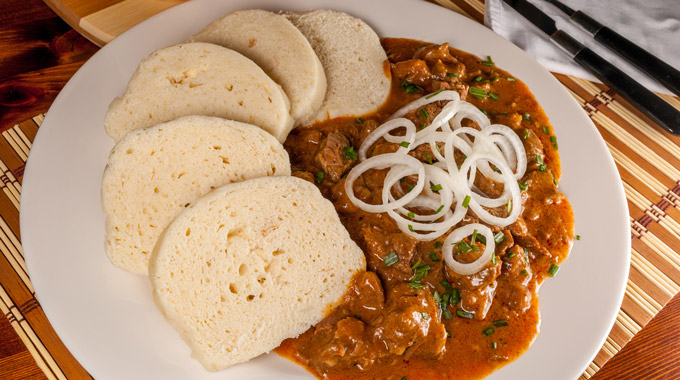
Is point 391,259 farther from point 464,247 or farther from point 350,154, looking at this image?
point 350,154

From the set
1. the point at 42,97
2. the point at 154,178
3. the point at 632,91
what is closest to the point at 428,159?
the point at 154,178

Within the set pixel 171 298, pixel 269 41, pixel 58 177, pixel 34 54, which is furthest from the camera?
pixel 34 54

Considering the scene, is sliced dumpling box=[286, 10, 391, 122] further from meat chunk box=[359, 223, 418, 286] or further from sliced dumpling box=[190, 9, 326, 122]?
meat chunk box=[359, 223, 418, 286]

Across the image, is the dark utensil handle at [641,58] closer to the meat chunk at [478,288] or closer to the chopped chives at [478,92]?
the chopped chives at [478,92]

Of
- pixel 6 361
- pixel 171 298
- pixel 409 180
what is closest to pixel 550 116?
pixel 409 180

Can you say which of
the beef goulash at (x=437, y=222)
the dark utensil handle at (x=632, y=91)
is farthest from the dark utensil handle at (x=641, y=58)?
the beef goulash at (x=437, y=222)

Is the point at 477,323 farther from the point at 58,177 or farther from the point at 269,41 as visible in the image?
the point at 58,177

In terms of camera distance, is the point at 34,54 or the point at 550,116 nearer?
the point at 550,116
